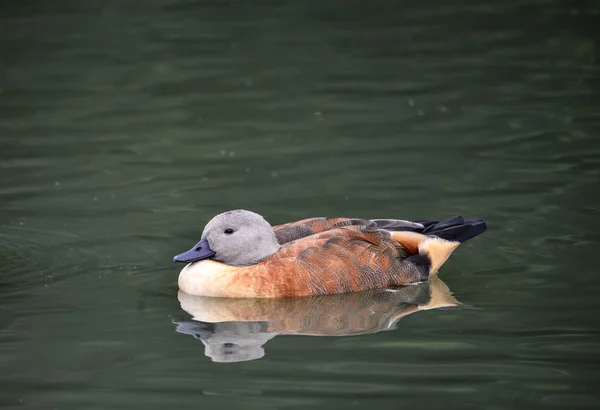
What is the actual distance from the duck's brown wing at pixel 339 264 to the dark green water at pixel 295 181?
9.5 inches

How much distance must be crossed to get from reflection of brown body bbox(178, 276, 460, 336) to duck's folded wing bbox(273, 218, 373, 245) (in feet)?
2.19

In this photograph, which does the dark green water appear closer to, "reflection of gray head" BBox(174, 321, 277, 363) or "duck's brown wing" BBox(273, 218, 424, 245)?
"reflection of gray head" BBox(174, 321, 277, 363)

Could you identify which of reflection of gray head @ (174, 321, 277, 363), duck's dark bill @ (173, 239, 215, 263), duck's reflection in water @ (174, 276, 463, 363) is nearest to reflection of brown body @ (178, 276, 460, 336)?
duck's reflection in water @ (174, 276, 463, 363)

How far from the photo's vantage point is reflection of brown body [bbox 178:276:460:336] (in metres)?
9.21

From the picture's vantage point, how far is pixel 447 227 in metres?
10.5

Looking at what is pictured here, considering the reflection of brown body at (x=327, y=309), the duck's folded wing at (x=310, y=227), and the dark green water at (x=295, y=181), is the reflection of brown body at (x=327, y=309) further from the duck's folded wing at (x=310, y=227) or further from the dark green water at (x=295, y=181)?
the duck's folded wing at (x=310, y=227)

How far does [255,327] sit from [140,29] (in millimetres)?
12651

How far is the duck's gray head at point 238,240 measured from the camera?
9.98m

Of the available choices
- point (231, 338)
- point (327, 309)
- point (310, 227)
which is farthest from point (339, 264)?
point (231, 338)

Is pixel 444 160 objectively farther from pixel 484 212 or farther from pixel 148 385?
pixel 148 385

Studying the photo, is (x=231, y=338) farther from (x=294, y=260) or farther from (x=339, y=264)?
(x=339, y=264)

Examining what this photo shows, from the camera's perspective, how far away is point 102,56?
1933cm

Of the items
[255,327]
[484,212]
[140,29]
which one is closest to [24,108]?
[140,29]

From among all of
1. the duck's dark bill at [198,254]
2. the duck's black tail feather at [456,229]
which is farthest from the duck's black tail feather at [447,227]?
the duck's dark bill at [198,254]
